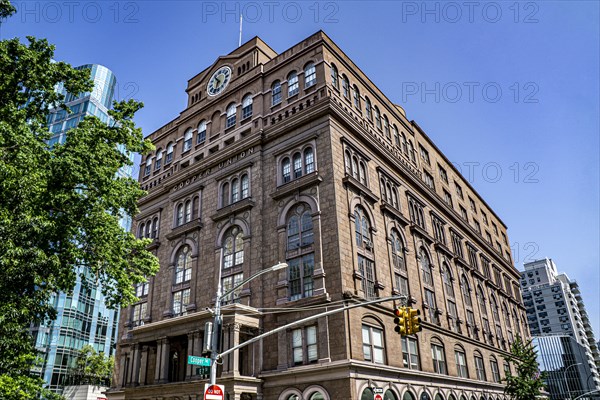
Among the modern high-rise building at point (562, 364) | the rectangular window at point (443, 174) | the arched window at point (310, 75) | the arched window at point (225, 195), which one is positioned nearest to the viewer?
the arched window at point (310, 75)

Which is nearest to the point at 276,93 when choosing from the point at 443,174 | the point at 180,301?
the point at 180,301

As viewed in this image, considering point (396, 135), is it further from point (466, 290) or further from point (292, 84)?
point (466, 290)

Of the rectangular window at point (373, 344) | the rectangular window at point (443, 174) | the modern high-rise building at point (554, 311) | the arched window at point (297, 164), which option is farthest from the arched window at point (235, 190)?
the modern high-rise building at point (554, 311)

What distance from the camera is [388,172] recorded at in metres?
40.3

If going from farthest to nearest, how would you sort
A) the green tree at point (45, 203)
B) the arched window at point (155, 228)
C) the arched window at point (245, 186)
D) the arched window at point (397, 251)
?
the arched window at point (155, 228), the arched window at point (245, 186), the arched window at point (397, 251), the green tree at point (45, 203)

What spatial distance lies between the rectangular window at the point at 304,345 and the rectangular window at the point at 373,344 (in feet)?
10.4

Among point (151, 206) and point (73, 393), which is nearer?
point (151, 206)

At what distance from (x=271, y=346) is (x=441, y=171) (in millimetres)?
35016

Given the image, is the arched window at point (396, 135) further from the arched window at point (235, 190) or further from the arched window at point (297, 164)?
the arched window at point (235, 190)

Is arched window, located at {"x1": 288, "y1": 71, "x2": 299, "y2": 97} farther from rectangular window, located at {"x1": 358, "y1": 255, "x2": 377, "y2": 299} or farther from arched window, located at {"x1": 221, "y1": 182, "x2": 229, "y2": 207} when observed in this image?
rectangular window, located at {"x1": 358, "y1": 255, "x2": 377, "y2": 299}

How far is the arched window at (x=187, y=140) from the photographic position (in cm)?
4631

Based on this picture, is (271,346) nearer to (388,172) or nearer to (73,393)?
(388,172)

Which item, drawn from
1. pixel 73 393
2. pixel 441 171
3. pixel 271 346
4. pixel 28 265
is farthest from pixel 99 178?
pixel 73 393

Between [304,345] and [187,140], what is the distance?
2632 cm
